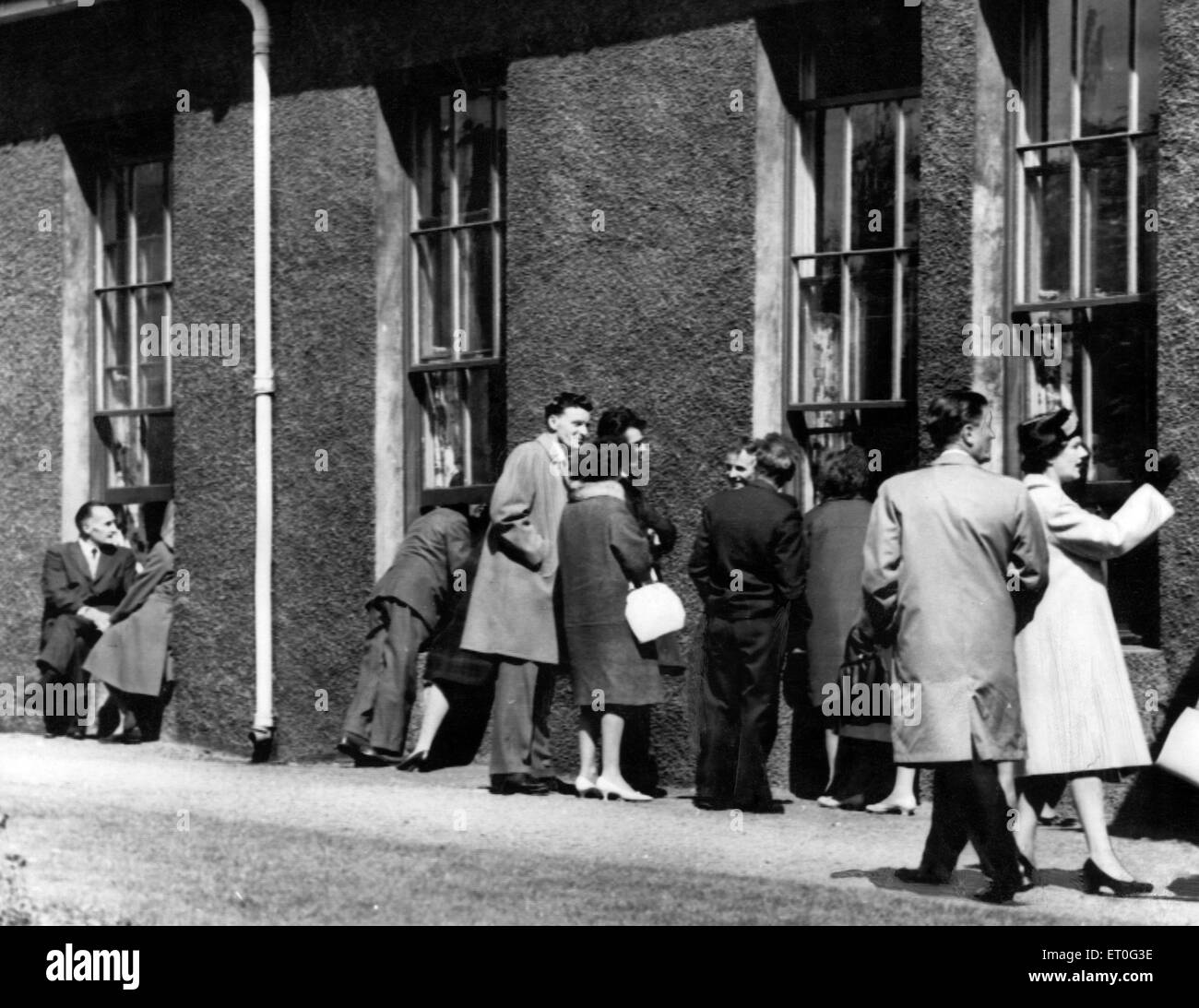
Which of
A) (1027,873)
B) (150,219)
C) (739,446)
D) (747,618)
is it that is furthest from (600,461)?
(150,219)

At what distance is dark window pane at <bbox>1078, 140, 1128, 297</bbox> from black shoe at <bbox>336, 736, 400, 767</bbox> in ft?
15.7

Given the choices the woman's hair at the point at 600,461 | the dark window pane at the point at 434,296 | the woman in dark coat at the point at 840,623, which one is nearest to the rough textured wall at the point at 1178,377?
the woman in dark coat at the point at 840,623

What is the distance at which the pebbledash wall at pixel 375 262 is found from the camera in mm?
11625

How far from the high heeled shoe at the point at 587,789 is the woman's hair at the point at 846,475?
74.3 inches

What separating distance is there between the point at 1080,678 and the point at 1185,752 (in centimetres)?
47

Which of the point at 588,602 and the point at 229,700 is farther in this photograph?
the point at 229,700

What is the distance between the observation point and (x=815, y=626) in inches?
463

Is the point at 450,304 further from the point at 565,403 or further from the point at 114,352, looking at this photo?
the point at 114,352

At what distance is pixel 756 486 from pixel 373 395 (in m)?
3.35
